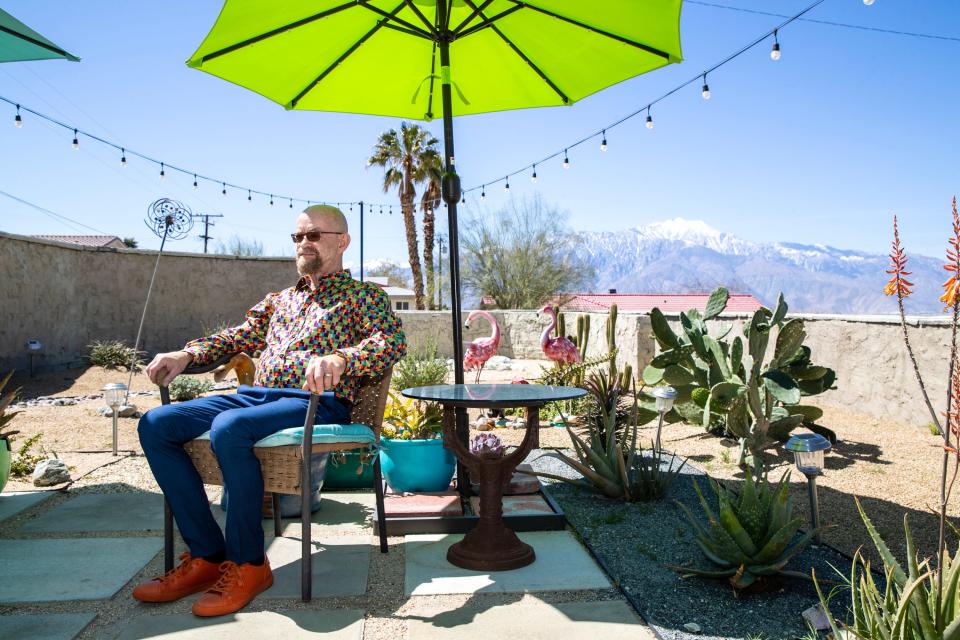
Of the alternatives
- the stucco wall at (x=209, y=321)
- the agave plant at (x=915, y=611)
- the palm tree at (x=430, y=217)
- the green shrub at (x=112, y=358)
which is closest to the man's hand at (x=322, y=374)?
the agave plant at (x=915, y=611)

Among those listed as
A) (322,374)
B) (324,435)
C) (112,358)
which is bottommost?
(112,358)

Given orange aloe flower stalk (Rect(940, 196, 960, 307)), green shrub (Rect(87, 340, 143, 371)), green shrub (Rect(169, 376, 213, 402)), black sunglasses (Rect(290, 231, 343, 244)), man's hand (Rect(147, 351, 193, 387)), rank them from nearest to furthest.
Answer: orange aloe flower stalk (Rect(940, 196, 960, 307)) < man's hand (Rect(147, 351, 193, 387)) < black sunglasses (Rect(290, 231, 343, 244)) < green shrub (Rect(169, 376, 213, 402)) < green shrub (Rect(87, 340, 143, 371))

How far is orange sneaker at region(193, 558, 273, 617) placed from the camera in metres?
2.03

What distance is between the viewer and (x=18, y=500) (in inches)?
127

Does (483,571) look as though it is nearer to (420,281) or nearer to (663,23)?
(663,23)

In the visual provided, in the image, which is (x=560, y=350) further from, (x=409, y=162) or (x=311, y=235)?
(x=409, y=162)

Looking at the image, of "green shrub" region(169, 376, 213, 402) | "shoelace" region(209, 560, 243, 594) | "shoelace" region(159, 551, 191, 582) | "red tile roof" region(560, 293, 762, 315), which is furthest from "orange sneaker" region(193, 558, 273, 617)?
"red tile roof" region(560, 293, 762, 315)

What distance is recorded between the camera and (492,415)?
5.64 m

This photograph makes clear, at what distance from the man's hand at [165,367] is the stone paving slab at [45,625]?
2.48ft

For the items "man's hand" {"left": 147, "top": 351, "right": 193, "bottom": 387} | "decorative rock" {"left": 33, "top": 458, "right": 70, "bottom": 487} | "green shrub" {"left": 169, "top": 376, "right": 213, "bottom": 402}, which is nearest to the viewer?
"man's hand" {"left": 147, "top": 351, "right": 193, "bottom": 387}

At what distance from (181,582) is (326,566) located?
1.61 feet

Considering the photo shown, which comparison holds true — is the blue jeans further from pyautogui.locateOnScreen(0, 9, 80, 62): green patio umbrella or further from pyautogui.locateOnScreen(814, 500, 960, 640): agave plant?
pyautogui.locateOnScreen(0, 9, 80, 62): green patio umbrella

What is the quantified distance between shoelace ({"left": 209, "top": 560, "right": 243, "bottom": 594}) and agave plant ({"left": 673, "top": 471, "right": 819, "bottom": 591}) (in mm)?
1430

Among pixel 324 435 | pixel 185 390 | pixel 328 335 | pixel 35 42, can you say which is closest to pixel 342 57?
pixel 35 42
